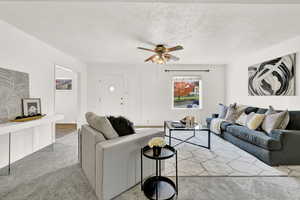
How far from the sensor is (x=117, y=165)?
156 cm

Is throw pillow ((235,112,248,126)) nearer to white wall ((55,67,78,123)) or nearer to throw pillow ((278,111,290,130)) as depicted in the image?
throw pillow ((278,111,290,130))

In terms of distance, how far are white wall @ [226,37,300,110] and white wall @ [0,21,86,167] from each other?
212 inches

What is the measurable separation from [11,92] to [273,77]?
17.7ft

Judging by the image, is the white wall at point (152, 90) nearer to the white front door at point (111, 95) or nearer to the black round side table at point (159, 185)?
the white front door at point (111, 95)

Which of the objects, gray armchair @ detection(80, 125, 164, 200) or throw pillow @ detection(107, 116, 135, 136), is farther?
throw pillow @ detection(107, 116, 135, 136)

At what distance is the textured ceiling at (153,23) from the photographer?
1.97m

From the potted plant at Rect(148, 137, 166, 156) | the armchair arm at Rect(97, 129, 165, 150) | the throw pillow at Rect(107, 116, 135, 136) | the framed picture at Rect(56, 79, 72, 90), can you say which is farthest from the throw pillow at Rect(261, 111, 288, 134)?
the framed picture at Rect(56, 79, 72, 90)

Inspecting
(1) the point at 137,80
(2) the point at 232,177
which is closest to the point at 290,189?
(2) the point at 232,177

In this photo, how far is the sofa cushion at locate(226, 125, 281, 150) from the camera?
2.33 meters

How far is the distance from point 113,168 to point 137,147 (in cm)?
38

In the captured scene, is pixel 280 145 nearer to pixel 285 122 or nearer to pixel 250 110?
pixel 285 122

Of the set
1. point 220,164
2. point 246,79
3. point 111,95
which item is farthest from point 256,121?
point 111,95

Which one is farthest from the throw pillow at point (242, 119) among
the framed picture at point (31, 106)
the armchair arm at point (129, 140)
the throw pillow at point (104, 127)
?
the framed picture at point (31, 106)

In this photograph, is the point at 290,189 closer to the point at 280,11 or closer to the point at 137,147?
the point at 137,147
